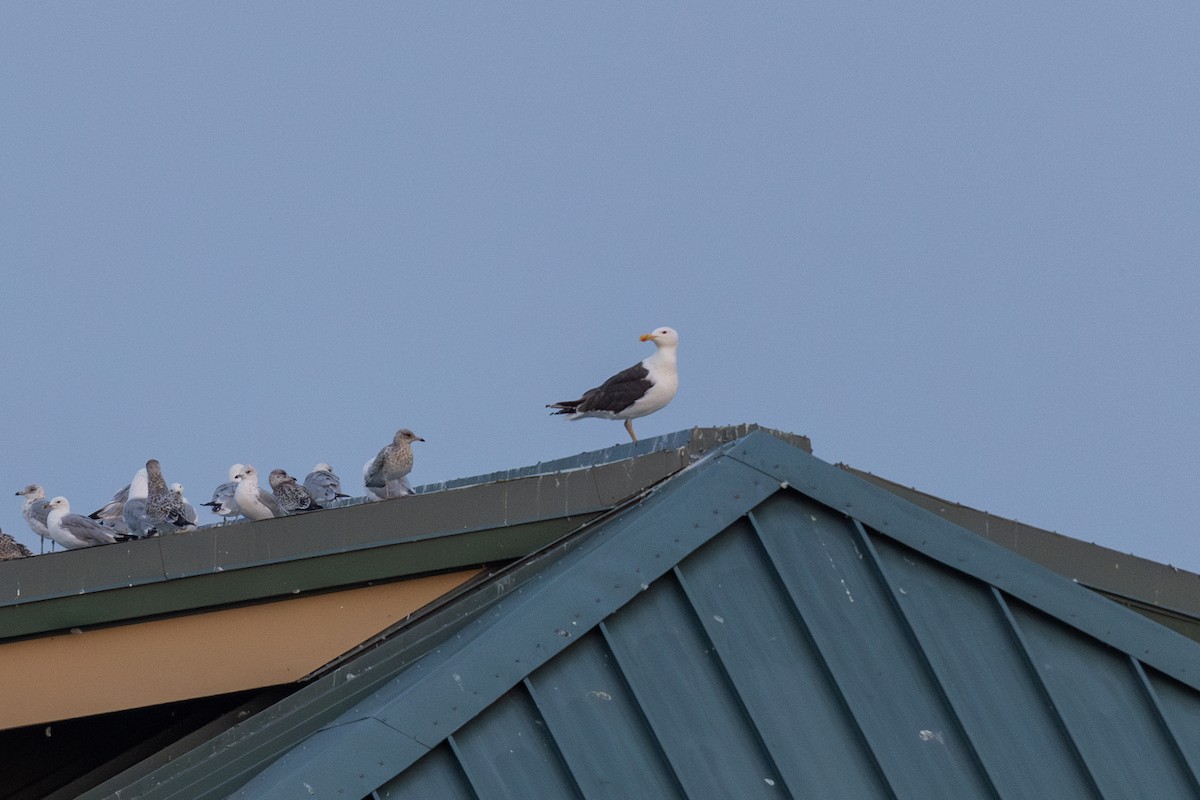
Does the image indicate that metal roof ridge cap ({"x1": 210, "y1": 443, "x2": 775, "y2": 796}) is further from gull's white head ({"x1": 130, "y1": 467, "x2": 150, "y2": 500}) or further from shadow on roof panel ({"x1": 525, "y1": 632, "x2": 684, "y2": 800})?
gull's white head ({"x1": 130, "y1": 467, "x2": 150, "y2": 500})

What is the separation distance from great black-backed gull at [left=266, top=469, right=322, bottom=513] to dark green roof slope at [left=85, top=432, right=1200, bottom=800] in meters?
7.78

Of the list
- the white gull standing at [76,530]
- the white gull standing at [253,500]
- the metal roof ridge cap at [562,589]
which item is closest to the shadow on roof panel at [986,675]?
the metal roof ridge cap at [562,589]

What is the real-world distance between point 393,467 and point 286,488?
94.5 inches

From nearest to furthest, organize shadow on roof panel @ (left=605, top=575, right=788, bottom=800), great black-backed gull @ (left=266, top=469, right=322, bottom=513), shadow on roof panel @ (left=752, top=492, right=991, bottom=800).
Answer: shadow on roof panel @ (left=605, top=575, right=788, bottom=800) → shadow on roof panel @ (left=752, top=492, right=991, bottom=800) → great black-backed gull @ (left=266, top=469, right=322, bottom=513)

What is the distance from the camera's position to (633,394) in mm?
12797

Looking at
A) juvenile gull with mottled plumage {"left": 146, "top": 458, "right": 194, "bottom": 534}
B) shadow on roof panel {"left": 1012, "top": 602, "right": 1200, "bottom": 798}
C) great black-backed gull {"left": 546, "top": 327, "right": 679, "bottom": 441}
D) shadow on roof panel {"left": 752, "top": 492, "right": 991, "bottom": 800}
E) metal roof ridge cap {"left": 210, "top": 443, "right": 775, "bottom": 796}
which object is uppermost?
juvenile gull with mottled plumage {"left": 146, "top": 458, "right": 194, "bottom": 534}

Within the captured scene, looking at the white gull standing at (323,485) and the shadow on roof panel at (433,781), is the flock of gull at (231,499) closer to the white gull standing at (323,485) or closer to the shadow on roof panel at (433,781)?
the white gull standing at (323,485)

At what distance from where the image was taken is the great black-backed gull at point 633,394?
12820 millimetres

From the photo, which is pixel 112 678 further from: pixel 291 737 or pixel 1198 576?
pixel 1198 576

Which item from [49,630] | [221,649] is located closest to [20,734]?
[49,630]

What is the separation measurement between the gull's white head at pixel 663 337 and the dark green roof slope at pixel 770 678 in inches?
258

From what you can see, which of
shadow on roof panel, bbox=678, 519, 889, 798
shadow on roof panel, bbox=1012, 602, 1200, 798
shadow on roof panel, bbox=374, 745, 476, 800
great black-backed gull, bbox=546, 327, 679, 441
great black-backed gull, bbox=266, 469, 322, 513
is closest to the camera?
shadow on roof panel, bbox=374, 745, 476, 800

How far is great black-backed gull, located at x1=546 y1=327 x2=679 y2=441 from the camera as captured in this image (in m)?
12.8

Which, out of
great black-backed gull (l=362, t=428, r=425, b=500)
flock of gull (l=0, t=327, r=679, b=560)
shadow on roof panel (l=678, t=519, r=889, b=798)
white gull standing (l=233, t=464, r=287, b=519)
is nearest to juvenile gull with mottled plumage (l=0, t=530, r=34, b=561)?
flock of gull (l=0, t=327, r=679, b=560)
